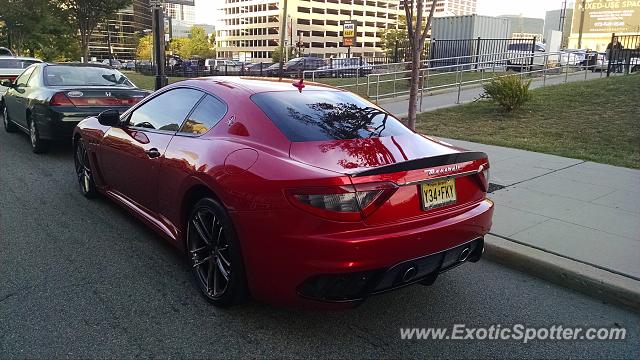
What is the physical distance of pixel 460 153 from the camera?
3389mm

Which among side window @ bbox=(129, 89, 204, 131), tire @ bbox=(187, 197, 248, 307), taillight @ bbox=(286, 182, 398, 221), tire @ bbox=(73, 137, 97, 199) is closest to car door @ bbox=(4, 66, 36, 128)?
tire @ bbox=(73, 137, 97, 199)

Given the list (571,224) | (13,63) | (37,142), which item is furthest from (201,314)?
(13,63)

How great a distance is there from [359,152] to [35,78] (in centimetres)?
785

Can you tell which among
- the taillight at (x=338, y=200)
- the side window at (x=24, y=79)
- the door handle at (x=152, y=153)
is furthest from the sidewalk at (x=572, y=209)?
the side window at (x=24, y=79)

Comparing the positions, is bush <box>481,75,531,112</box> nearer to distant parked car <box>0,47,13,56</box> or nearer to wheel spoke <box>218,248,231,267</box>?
wheel spoke <box>218,248,231,267</box>

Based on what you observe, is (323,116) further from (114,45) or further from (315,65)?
(114,45)

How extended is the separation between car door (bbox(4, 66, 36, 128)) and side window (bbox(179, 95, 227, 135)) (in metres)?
6.29

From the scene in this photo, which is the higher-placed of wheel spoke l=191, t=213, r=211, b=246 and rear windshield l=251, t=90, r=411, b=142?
rear windshield l=251, t=90, r=411, b=142

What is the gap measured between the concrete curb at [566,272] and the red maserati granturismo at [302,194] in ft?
2.96

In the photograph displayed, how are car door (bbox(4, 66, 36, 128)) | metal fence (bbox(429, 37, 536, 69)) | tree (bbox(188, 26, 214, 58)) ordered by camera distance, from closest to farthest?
car door (bbox(4, 66, 36, 128))
metal fence (bbox(429, 37, 536, 69))
tree (bbox(188, 26, 214, 58))

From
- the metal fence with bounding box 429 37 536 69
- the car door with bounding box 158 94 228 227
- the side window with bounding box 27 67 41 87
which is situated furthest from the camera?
the metal fence with bounding box 429 37 536 69

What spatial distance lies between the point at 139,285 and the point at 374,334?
1787mm

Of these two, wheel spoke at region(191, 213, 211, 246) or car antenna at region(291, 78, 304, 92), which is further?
car antenna at region(291, 78, 304, 92)

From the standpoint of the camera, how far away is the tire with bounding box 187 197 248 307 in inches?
124
